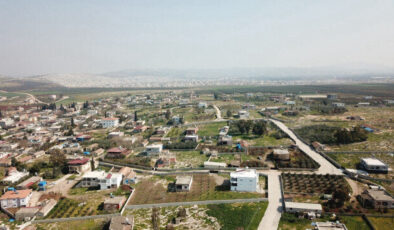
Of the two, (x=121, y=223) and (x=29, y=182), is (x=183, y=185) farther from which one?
(x=29, y=182)

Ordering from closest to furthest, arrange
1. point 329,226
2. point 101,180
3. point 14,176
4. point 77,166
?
point 329,226
point 101,180
point 14,176
point 77,166

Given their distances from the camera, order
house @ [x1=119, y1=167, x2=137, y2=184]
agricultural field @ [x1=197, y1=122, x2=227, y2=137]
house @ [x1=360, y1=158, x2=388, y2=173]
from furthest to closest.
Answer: agricultural field @ [x1=197, y1=122, x2=227, y2=137], house @ [x1=119, y1=167, x2=137, y2=184], house @ [x1=360, y1=158, x2=388, y2=173]

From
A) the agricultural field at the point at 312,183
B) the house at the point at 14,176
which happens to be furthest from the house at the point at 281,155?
the house at the point at 14,176

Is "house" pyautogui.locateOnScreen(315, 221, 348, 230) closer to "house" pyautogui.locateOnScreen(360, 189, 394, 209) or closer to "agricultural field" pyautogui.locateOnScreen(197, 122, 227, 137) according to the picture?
"house" pyautogui.locateOnScreen(360, 189, 394, 209)

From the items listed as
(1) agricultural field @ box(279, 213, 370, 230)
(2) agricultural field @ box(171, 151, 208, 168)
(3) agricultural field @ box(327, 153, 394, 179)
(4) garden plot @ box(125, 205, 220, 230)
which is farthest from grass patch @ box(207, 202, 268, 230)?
(3) agricultural field @ box(327, 153, 394, 179)

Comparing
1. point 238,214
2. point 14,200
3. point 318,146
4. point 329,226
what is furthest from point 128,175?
point 318,146

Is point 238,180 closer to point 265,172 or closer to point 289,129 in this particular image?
point 265,172
